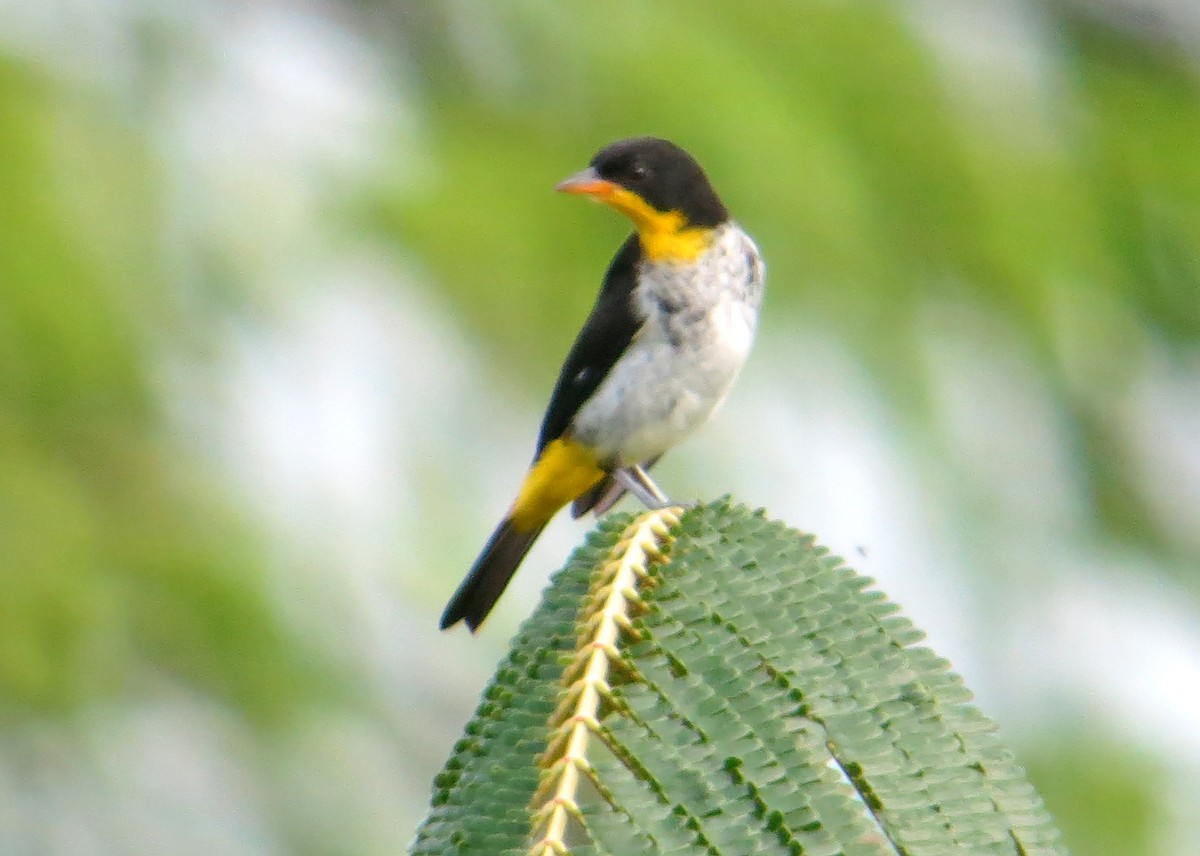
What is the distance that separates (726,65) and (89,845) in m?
1.84

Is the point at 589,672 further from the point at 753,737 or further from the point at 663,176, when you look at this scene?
the point at 663,176

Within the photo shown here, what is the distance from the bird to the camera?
11.2 ft

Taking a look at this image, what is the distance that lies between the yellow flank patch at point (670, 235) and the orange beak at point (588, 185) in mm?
143

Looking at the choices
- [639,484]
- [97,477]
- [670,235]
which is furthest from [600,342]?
[97,477]

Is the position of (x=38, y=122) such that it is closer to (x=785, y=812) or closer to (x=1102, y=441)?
(x=785, y=812)

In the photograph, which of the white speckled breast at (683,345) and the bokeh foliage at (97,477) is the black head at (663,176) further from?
the bokeh foliage at (97,477)

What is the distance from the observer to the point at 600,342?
11.3 ft

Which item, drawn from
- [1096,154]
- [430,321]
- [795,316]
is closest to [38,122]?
[430,321]

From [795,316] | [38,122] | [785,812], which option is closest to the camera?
[785,812]

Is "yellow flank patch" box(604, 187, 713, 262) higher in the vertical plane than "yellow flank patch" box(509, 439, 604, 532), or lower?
higher

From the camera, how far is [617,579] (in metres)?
1.77

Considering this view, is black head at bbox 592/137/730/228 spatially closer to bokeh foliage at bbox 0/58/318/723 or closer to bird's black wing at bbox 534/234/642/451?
bird's black wing at bbox 534/234/642/451

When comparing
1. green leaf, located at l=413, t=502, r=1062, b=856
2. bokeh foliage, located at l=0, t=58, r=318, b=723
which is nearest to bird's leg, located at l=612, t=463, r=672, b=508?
bokeh foliage, located at l=0, t=58, r=318, b=723

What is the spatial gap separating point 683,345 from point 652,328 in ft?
0.24
